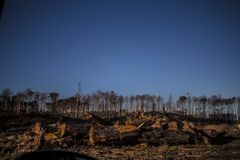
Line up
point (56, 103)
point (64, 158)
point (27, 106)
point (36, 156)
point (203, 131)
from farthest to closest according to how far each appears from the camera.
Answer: point (56, 103) → point (27, 106) → point (203, 131) → point (64, 158) → point (36, 156)

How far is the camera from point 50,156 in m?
8.12

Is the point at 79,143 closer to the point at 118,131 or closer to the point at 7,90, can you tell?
the point at 118,131

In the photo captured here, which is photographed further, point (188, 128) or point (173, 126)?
point (173, 126)

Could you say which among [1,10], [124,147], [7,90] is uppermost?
[7,90]

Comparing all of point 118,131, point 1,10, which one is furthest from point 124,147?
point 1,10

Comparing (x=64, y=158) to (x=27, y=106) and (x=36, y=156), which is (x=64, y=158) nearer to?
(x=36, y=156)

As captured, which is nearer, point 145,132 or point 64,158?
point 64,158

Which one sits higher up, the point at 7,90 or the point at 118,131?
the point at 7,90

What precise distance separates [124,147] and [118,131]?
1685 mm

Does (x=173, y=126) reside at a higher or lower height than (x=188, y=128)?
higher

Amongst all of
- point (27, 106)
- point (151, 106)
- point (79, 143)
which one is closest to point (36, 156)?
point (79, 143)

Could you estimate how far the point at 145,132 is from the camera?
2872 centimetres

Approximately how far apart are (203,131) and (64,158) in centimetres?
2566

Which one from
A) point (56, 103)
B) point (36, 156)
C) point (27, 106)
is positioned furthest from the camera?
point (56, 103)
